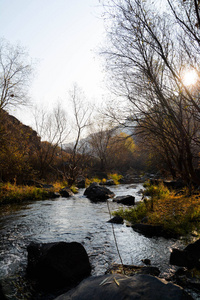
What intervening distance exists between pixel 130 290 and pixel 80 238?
11.2 feet

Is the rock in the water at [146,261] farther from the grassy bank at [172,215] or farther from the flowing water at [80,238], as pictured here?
the grassy bank at [172,215]

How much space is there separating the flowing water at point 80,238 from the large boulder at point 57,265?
0.93 feet

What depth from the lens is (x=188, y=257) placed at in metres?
3.70

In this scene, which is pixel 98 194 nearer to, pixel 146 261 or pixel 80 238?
pixel 80 238

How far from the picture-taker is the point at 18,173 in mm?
11656

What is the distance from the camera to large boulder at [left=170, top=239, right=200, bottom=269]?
3.60m

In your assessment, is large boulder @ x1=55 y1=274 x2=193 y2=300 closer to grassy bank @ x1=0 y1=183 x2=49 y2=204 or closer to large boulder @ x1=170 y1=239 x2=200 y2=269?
large boulder @ x1=170 y1=239 x2=200 y2=269

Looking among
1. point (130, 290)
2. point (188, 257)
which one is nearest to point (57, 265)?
point (130, 290)

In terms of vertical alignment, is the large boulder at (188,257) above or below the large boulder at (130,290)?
below

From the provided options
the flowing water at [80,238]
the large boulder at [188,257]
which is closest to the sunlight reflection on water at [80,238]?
the flowing water at [80,238]

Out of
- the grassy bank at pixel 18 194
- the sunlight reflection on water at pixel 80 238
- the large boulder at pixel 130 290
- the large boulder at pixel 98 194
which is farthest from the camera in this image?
the large boulder at pixel 98 194

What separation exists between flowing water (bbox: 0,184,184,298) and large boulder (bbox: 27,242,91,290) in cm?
28

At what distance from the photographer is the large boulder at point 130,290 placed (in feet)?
6.33

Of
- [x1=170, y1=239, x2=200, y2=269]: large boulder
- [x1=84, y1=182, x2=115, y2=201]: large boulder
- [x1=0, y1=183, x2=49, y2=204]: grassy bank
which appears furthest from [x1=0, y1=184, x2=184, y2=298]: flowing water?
[x1=84, y1=182, x2=115, y2=201]: large boulder
